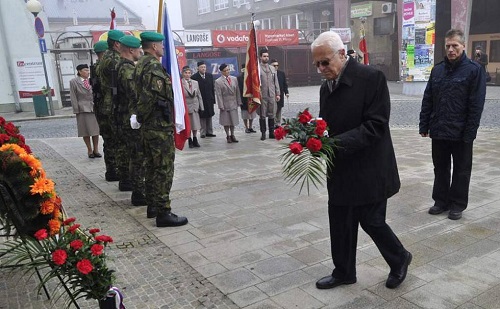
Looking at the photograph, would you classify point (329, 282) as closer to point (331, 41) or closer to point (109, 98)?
point (331, 41)

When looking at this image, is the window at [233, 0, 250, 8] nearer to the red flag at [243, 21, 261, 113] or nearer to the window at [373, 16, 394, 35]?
the window at [373, 16, 394, 35]

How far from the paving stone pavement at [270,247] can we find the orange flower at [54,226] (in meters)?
0.91

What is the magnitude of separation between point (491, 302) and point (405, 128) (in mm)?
8108

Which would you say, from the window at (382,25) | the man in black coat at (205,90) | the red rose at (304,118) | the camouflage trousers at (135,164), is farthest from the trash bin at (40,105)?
the window at (382,25)

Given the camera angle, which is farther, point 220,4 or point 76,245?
point 220,4

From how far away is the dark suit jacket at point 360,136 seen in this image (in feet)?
9.25

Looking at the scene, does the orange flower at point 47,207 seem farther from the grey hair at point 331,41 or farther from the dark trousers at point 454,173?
the dark trousers at point 454,173

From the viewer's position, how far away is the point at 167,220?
4711 mm

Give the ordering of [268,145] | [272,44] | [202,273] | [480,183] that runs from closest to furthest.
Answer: [202,273] → [480,183] → [268,145] → [272,44]

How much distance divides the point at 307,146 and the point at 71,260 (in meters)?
1.48

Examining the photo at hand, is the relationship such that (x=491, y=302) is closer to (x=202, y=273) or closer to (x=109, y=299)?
(x=202, y=273)

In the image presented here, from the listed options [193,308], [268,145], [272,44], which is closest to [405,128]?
[268,145]

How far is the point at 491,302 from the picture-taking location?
299 centimetres

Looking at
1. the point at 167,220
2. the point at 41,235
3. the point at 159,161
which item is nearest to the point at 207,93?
the point at 159,161
